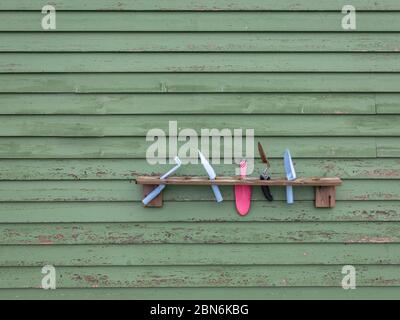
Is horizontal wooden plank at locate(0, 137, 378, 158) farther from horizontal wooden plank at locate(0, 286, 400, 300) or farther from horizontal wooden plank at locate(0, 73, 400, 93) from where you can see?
horizontal wooden plank at locate(0, 286, 400, 300)

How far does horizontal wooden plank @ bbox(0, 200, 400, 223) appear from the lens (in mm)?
3488

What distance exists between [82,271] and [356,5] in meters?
2.54

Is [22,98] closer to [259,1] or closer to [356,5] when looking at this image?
[259,1]

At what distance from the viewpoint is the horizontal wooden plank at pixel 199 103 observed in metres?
3.47

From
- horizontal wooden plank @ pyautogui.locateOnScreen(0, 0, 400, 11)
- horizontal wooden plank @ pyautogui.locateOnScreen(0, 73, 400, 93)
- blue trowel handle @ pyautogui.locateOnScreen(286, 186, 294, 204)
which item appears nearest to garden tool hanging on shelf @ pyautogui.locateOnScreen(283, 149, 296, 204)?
blue trowel handle @ pyautogui.locateOnScreen(286, 186, 294, 204)

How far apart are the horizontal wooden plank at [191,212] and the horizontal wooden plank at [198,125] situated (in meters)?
0.46

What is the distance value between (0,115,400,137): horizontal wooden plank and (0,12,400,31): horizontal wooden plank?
58cm

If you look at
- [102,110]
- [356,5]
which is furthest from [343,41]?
[102,110]

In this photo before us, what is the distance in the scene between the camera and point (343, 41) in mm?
3496

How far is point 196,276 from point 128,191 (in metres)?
0.73

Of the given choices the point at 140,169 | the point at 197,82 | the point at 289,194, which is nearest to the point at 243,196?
the point at 289,194

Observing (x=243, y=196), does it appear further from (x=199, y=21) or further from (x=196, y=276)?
(x=199, y=21)

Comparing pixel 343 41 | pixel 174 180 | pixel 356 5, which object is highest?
pixel 356 5

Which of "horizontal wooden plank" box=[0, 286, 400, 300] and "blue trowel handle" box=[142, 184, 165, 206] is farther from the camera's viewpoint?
"horizontal wooden plank" box=[0, 286, 400, 300]
